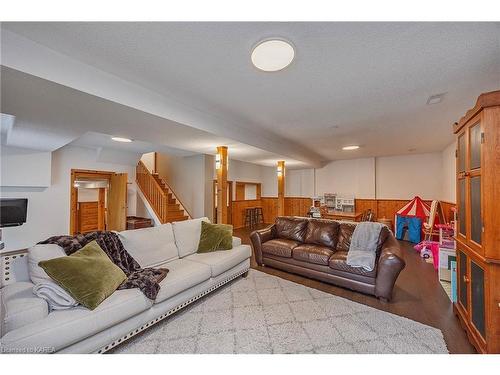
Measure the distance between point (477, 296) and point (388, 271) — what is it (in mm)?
860

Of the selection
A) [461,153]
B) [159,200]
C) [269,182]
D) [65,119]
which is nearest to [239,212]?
[269,182]

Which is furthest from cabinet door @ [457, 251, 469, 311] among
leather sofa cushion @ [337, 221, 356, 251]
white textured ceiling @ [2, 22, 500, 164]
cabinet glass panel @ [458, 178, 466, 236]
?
white textured ceiling @ [2, 22, 500, 164]

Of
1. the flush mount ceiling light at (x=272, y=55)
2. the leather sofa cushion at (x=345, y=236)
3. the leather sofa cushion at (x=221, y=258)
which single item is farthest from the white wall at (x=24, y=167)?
the leather sofa cushion at (x=345, y=236)

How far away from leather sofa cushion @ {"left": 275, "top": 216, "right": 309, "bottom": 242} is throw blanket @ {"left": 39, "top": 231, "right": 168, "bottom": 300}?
7.68ft

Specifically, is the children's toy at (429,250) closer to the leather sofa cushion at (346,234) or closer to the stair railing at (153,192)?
the leather sofa cushion at (346,234)

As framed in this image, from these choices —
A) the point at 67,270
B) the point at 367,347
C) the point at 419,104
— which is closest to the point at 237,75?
the point at 67,270

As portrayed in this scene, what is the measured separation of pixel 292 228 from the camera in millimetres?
3992

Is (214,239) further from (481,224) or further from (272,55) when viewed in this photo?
(481,224)

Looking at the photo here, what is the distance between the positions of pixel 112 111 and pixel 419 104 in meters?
3.90

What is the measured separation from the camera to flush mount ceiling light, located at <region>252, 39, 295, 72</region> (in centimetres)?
164

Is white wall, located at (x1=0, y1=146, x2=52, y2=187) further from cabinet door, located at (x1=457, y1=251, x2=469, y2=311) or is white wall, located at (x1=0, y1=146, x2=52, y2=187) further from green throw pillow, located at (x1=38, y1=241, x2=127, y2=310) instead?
cabinet door, located at (x1=457, y1=251, x2=469, y2=311)
